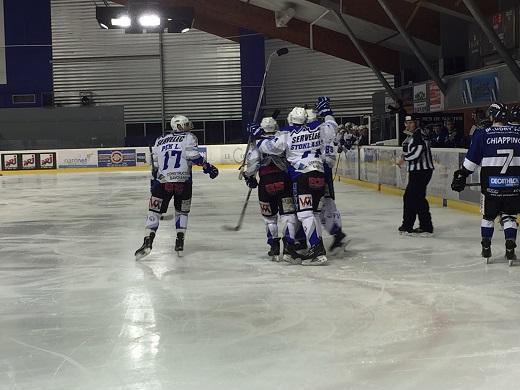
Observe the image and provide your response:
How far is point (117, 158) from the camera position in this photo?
2547 cm

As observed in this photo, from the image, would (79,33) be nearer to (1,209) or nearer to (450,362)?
(1,209)

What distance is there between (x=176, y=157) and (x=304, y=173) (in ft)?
4.18

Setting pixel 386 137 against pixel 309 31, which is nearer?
pixel 386 137

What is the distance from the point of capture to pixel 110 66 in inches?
1214

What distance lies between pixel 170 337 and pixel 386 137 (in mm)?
17370

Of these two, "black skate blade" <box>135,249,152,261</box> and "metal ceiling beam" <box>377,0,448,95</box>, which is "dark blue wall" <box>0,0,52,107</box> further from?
"black skate blade" <box>135,249,152,261</box>

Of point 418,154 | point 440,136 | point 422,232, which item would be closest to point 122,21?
point 440,136

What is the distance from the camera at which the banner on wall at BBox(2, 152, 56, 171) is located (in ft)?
81.0

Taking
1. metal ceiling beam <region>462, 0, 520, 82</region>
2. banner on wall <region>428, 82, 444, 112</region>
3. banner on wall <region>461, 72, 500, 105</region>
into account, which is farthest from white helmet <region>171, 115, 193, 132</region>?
banner on wall <region>428, 82, 444, 112</region>

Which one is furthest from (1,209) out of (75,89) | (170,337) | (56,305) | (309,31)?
(75,89)

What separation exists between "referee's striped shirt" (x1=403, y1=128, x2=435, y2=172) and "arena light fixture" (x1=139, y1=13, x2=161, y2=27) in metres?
12.3

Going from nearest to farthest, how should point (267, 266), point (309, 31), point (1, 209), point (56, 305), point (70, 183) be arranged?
point (56, 305) → point (267, 266) → point (1, 209) → point (70, 183) → point (309, 31)

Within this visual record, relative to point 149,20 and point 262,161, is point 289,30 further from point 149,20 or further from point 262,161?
point 262,161

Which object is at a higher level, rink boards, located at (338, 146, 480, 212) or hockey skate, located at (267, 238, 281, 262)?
rink boards, located at (338, 146, 480, 212)
